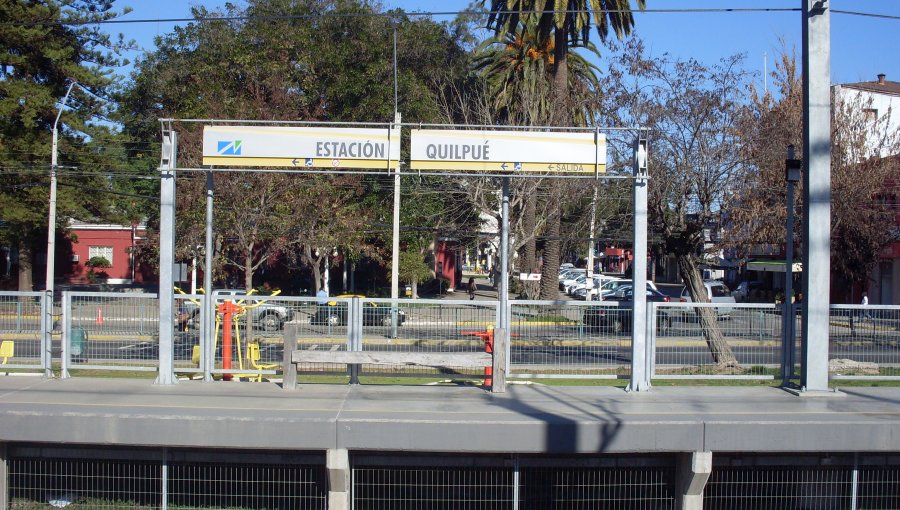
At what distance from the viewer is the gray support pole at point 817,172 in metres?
11.0

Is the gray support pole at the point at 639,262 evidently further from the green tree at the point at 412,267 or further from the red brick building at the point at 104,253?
the red brick building at the point at 104,253

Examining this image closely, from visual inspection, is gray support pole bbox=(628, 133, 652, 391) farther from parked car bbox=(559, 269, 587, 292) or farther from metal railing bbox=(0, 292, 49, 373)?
parked car bbox=(559, 269, 587, 292)

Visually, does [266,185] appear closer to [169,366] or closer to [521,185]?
[521,185]

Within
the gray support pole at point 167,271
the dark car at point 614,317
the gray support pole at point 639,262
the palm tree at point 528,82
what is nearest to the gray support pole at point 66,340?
the gray support pole at point 167,271

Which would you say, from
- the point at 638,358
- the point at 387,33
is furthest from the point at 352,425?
the point at 387,33

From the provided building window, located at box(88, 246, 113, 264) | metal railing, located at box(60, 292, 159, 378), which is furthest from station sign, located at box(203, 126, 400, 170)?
building window, located at box(88, 246, 113, 264)

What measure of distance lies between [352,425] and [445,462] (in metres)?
1.41

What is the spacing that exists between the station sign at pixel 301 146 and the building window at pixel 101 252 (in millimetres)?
46265

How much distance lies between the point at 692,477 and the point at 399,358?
13.3 feet

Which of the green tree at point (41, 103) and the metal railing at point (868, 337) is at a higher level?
the green tree at point (41, 103)

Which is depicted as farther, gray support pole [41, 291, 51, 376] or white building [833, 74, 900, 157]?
white building [833, 74, 900, 157]

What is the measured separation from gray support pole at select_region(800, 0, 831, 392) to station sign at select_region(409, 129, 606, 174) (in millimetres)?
2899

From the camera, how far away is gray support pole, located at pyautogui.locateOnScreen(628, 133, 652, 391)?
11195 millimetres

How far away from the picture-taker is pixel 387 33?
132 feet
